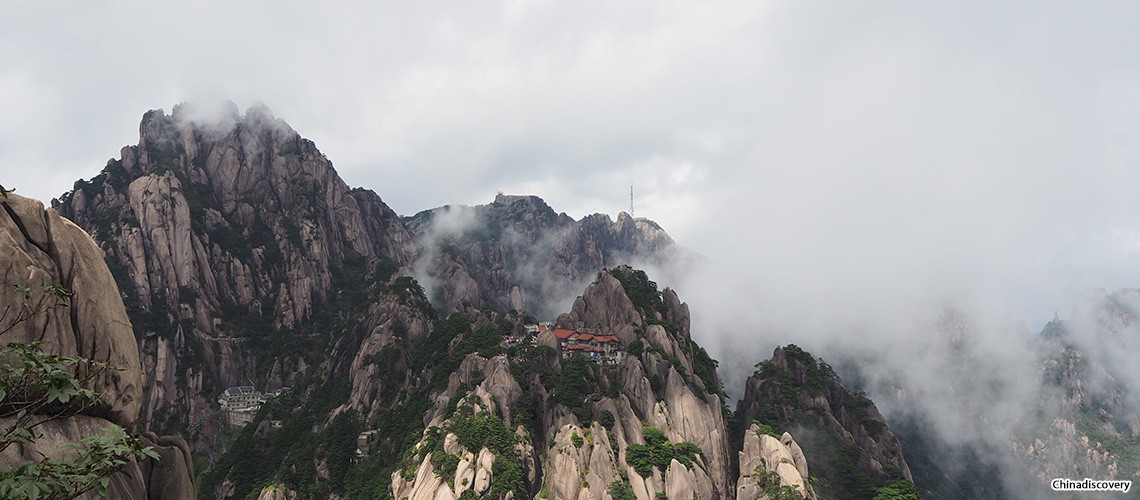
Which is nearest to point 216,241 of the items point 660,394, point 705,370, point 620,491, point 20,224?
point 660,394

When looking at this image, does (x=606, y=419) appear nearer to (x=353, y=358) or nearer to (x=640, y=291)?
(x=640, y=291)

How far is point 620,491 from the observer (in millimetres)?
72125

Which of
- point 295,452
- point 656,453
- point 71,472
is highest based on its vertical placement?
point 71,472

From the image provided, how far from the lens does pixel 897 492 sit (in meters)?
80.9

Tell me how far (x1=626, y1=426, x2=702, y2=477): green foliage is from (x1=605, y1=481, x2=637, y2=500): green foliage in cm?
402

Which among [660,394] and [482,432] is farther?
[660,394]

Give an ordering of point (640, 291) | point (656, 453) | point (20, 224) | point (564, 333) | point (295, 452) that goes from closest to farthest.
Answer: point (20, 224)
point (656, 453)
point (295, 452)
point (564, 333)
point (640, 291)

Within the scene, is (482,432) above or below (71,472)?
below

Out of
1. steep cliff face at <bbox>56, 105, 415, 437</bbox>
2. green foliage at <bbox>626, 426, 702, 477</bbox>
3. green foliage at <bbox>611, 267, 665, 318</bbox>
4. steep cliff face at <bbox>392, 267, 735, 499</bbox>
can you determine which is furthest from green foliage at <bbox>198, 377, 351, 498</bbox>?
green foliage at <bbox>611, 267, 665, 318</bbox>

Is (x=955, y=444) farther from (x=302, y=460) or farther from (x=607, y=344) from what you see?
(x=302, y=460)

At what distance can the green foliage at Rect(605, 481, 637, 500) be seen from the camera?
71625 mm

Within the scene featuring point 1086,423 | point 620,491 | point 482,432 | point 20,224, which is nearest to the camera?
point 20,224

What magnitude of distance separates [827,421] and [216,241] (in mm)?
145724

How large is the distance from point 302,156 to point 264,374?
2689 inches
